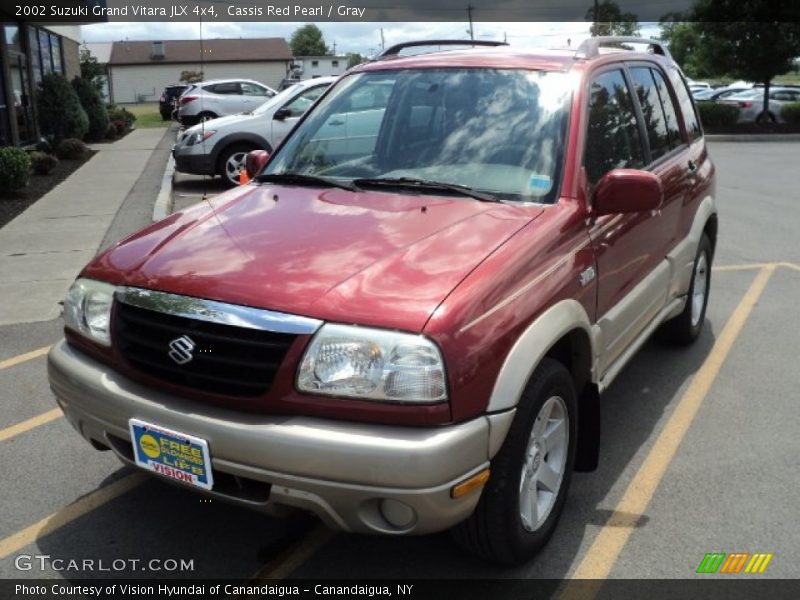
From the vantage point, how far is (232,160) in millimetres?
12531

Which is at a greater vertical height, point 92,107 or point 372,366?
point 92,107

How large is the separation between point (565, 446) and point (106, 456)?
2227mm

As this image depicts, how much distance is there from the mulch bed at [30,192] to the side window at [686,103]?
8.27m

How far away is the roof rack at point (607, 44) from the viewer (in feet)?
12.7

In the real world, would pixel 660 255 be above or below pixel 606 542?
above

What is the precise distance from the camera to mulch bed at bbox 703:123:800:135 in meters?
24.4

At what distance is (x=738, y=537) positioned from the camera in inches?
124

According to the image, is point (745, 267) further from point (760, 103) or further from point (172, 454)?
point (760, 103)

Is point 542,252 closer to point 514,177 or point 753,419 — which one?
point 514,177

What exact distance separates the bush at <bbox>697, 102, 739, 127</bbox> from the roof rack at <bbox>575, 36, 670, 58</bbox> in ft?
71.4

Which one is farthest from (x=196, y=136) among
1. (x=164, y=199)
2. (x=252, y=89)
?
(x=252, y=89)

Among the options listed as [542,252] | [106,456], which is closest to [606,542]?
[542,252]

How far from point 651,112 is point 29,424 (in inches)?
152

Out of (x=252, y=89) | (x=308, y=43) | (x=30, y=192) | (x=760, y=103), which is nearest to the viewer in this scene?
(x=30, y=192)
